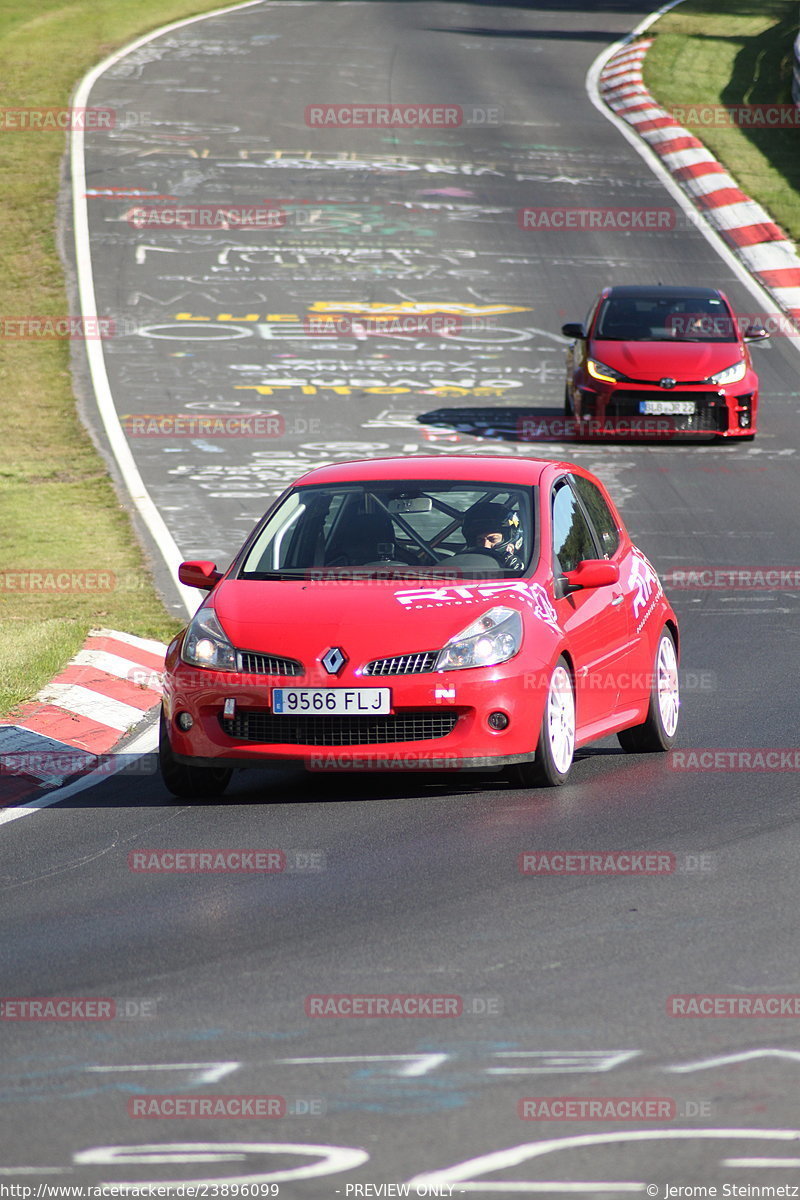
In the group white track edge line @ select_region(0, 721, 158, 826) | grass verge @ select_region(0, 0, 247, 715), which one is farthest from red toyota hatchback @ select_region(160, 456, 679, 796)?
grass verge @ select_region(0, 0, 247, 715)

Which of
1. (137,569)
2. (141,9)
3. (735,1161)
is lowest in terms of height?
(137,569)

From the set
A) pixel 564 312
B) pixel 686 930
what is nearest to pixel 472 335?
pixel 564 312

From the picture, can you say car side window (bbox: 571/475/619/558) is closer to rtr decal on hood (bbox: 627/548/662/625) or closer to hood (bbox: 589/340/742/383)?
rtr decal on hood (bbox: 627/548/662/625)

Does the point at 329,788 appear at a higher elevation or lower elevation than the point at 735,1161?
lower

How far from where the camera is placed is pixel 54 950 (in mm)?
6574

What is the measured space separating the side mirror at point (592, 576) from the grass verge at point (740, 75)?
78.2 ft

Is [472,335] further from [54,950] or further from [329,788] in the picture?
[54,950]

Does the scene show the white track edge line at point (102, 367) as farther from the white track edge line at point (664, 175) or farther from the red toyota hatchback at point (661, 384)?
the white track edge line at point (664, 175)

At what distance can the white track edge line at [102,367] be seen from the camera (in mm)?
16734

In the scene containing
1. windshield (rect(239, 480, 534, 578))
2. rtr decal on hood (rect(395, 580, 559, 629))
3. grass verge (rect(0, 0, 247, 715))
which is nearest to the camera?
rtr decal on hood (rect(395, 580, 559, 629))

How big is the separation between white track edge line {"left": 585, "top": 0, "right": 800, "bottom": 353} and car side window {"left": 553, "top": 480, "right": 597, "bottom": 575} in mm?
17240

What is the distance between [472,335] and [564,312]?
5.51ft

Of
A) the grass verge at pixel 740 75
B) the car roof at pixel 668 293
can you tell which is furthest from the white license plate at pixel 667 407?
the grass verge at pixel 740 75

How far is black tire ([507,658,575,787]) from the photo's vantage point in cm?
896
